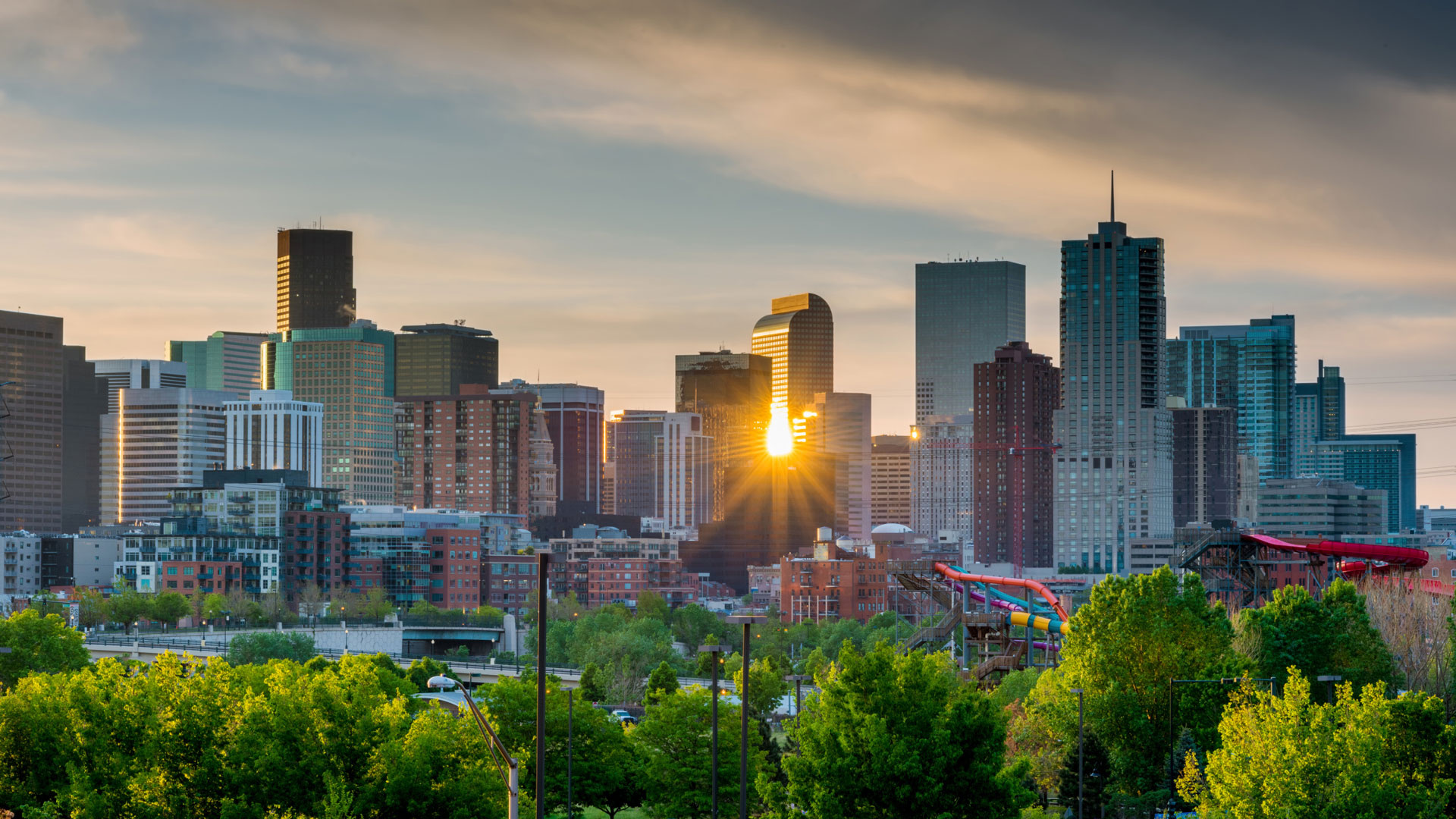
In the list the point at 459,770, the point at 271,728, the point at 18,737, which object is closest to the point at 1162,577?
the point at 459,770

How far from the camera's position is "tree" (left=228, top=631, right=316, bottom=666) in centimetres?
18950

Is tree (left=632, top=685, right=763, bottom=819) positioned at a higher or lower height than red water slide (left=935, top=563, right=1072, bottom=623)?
lower

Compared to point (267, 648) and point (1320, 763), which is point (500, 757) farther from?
point (267, 648)

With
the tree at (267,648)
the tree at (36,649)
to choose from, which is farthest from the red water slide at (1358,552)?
the tree at (267,648)

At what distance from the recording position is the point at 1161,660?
286 feet

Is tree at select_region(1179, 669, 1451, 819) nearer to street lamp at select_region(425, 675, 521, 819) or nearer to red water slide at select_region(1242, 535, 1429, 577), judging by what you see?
street lamp at select_region(425, 675, 521, 819)

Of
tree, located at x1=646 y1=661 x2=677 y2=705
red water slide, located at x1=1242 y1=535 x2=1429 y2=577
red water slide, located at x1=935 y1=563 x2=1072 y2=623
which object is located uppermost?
red water slide, located at x1=1242 y1=535 x2=1429 y2=577

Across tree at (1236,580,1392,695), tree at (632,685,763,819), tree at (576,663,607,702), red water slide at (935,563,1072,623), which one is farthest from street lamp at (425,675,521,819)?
tree at (576,663,607,702)

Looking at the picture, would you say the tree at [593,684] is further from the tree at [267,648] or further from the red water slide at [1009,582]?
the tree at [267,648]

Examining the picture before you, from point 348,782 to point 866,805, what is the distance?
1978 cm

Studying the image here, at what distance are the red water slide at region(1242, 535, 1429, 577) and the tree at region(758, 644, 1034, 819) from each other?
246ft

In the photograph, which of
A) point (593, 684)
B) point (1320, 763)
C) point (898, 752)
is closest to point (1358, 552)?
point (593, 684)

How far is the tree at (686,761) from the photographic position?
85.8 metres

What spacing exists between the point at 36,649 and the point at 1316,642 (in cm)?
7974
